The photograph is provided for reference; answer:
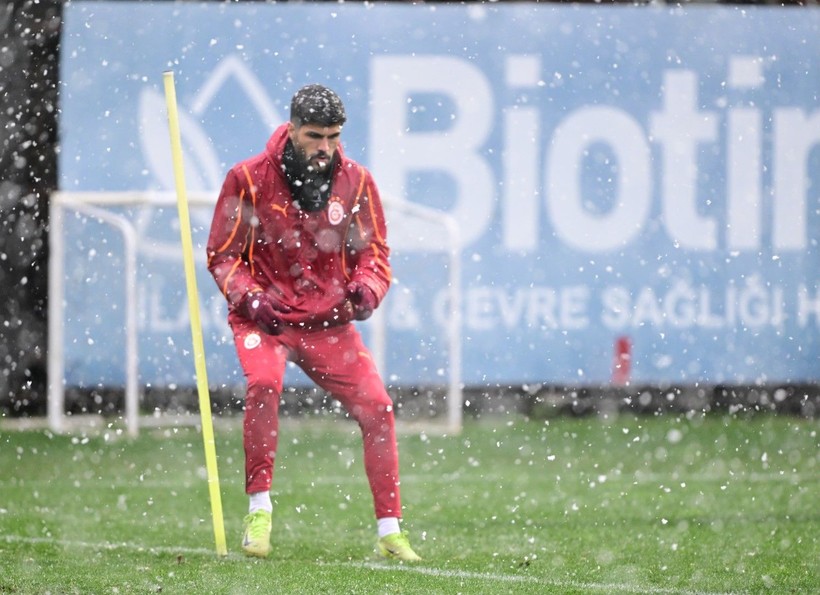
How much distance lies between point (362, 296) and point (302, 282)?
1.03 feet

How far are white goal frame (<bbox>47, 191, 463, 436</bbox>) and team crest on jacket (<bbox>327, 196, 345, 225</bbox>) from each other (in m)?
5.45

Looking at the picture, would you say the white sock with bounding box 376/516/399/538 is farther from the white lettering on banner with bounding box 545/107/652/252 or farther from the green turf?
the white lettering on banner with bounding box 545/107/652/252

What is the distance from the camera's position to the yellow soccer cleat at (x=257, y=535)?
589cm

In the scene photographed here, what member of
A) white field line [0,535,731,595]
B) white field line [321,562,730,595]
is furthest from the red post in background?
white field line [321,562,730,595]

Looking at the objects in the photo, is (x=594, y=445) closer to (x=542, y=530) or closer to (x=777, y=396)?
(x=777, y=396)

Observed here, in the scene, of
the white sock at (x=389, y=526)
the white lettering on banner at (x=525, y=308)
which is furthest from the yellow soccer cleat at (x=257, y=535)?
the white lettering on banner at (x=525, y=308)

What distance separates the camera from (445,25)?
1287 centimetres

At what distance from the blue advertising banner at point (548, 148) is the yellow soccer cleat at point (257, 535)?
262 inches

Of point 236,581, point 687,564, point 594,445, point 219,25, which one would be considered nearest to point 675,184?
point 594,445

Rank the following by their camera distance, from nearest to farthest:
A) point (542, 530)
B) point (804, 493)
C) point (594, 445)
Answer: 1. point (542, 530)
2. point (804, 493)
3. point (594, 445)

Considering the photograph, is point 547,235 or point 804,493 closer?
point 804,493

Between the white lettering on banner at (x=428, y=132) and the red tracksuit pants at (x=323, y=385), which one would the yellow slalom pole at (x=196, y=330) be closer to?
the red tracksuit pants at (x=323, y=385)

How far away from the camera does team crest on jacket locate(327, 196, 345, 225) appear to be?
605cm

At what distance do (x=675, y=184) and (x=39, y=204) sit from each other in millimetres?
5448
